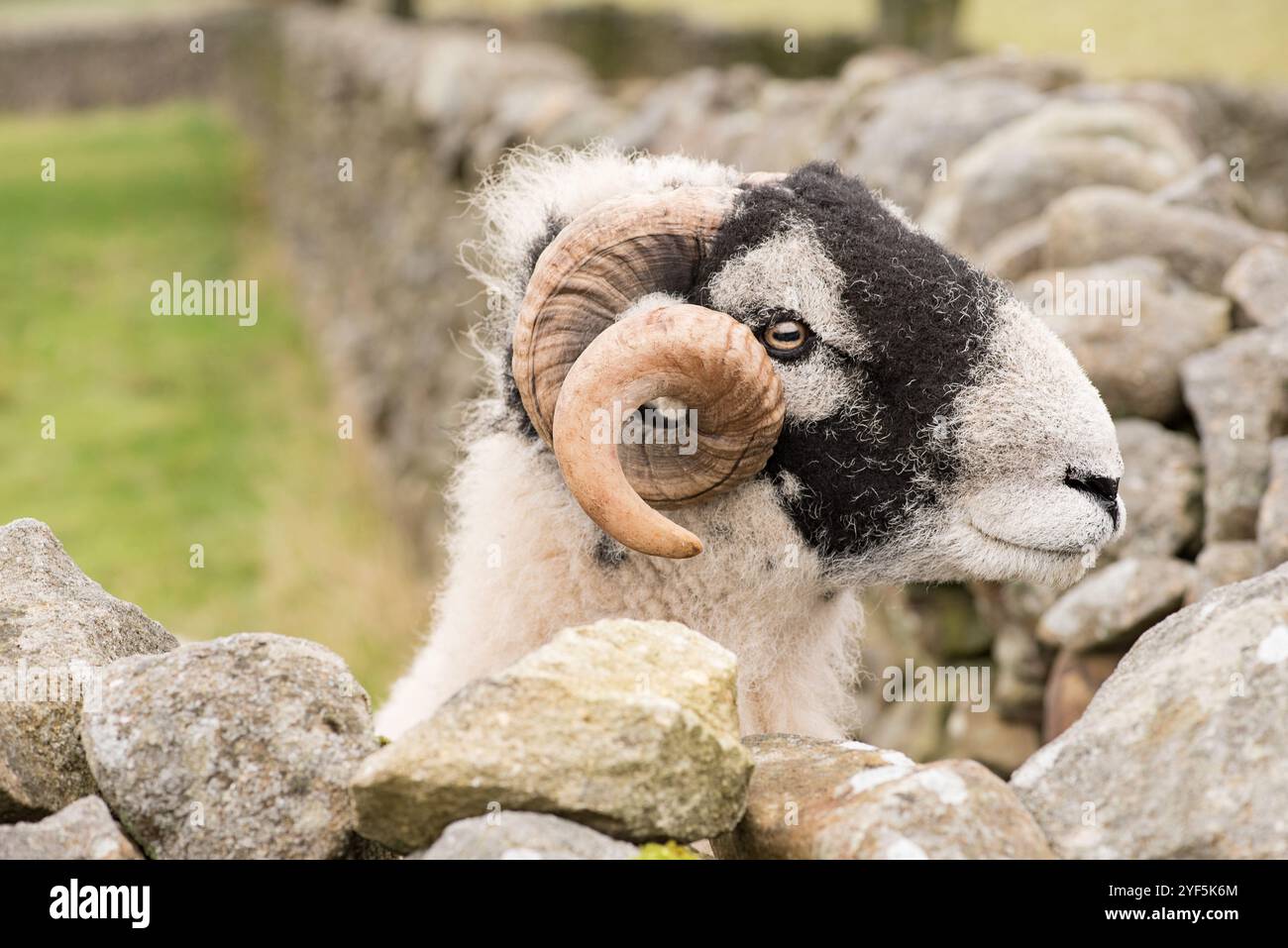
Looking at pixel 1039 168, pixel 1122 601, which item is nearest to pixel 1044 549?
pixel 1122 601

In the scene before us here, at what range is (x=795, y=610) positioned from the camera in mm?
4262

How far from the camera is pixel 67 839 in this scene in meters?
2.54

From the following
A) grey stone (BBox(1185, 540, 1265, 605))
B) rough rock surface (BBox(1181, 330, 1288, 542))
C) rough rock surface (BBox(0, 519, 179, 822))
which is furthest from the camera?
rough rock surface (BBox(1181, 330, 1288, 542))

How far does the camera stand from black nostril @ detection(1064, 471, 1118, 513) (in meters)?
3.67

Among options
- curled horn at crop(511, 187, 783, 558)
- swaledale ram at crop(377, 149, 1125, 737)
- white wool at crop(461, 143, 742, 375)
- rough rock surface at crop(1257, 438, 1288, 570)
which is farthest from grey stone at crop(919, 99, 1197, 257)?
curled horn at crop(511, 187, 783, 558)

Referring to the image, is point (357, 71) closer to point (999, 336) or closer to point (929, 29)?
point (929, 29)

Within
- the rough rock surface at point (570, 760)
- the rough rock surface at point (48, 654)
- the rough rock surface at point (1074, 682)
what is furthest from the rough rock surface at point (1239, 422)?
the rough rock surface at point (48, 654)

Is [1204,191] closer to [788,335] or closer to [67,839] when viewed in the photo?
[788,335]

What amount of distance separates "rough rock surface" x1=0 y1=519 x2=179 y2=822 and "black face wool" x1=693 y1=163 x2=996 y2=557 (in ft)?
6.13

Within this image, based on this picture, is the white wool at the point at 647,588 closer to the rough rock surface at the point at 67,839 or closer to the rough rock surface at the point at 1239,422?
the rough rock surface at the point at 1239,422

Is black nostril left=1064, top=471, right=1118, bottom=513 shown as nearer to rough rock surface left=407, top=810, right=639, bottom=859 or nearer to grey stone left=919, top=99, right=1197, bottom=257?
rough rock surface left=407, top=810, right=639, bottom=859

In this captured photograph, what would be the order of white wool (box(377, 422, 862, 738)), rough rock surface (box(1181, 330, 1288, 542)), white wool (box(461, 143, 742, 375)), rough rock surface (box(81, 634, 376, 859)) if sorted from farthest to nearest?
rough rock surface (box(1181, 330, 1288, 542)), white wool (box(461, 143, 742, 375)), white wool (box(377, 422, 862, 738)), rough rock surface (box(81, 634, 376, 859))

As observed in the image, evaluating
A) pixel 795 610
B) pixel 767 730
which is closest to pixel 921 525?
pixel 795 610
